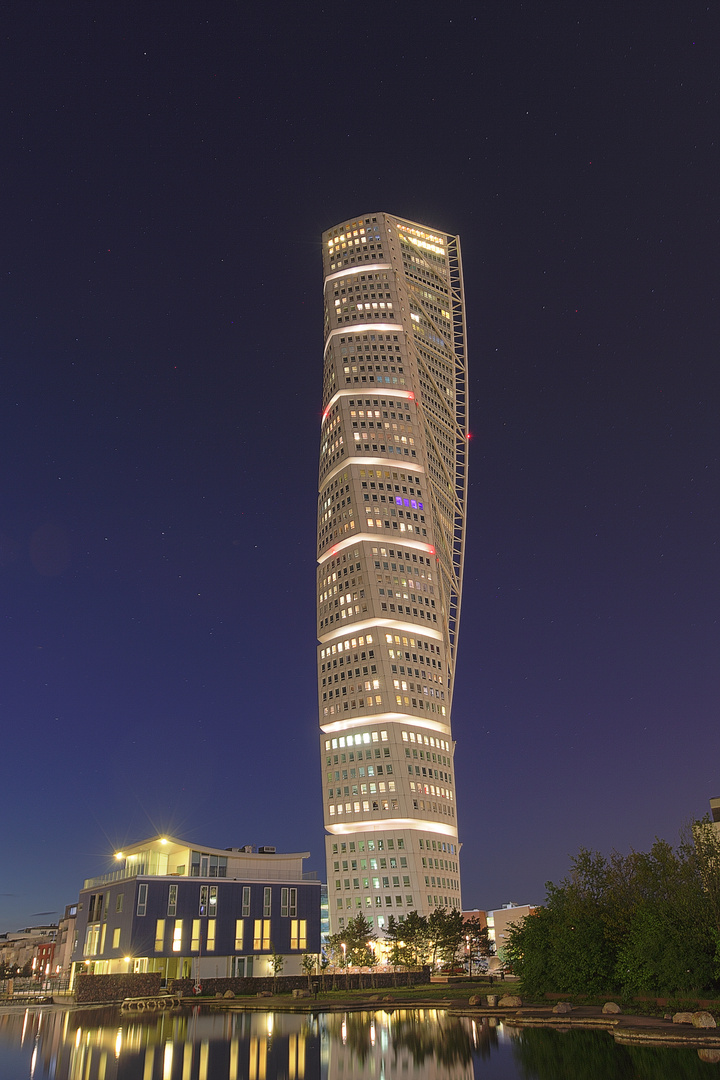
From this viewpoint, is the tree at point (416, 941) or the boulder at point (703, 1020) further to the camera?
the tree at point (416, 941)

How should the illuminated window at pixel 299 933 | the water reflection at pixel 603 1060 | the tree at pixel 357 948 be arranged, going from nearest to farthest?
the water reflection at pixel 603 1060 → the illuminated window at pixel 299 933 → the tree at pixel 357 948

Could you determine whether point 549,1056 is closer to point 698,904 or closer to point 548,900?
point 698,904

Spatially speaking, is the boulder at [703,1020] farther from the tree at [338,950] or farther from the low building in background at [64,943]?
the low building in background at [64,943]

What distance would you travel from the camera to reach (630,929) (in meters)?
45.1

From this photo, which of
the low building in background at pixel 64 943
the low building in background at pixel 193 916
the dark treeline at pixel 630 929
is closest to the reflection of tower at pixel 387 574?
the low building in background at pixel 193 916

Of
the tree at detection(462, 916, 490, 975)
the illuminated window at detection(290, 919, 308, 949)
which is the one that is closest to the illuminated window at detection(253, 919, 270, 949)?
the illuminated window at detection(290, 919, 308, 949)

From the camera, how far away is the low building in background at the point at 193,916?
291 feet

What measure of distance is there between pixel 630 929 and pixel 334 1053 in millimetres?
20358

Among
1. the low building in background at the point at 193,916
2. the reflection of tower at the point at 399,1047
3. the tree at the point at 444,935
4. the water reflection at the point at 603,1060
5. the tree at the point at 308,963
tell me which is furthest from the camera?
the tree at the point at 444,935

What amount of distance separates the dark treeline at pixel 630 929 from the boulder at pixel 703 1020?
11.1 ft

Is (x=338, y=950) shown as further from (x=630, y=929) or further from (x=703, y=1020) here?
(x=703, y=1020)

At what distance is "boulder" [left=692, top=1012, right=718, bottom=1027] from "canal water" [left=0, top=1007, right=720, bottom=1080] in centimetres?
367

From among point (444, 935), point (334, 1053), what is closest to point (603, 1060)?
point (334, 1053)

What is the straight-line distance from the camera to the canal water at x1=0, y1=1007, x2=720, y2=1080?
27.0 metres
